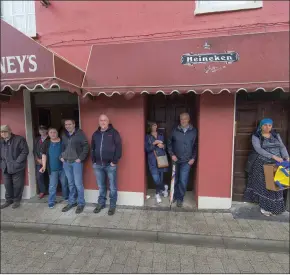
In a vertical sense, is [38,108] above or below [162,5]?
below

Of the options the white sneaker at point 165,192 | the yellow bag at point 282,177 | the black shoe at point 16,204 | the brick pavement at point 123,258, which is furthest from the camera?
the white sneaker at point 165,192

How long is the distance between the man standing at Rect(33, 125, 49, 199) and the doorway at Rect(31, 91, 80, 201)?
377mm

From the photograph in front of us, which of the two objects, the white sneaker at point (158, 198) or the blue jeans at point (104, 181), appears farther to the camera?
the white sneaker at point (158, 198)

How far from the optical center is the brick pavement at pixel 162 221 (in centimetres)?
339

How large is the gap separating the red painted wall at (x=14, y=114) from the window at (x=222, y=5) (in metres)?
4.14

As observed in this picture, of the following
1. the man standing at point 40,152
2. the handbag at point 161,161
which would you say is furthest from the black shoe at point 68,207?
the handbag at point 161,161

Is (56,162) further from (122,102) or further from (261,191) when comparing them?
(261,191)

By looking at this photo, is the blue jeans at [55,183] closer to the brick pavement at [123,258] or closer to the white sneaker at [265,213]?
the brick pavement at [123,258]

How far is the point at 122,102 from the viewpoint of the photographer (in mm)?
4121

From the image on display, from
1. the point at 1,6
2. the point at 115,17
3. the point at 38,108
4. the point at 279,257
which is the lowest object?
the point at 279,257

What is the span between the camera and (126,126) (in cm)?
418

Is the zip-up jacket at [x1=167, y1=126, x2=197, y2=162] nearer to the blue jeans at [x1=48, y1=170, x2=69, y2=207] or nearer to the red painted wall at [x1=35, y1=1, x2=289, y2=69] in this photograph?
the red painted wall at [x1=35, y1=1, x2=289, y2=69]

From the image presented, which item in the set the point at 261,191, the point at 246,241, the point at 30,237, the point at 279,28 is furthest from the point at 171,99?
the point at 30,237

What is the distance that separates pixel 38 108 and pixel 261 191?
5.13 meters
